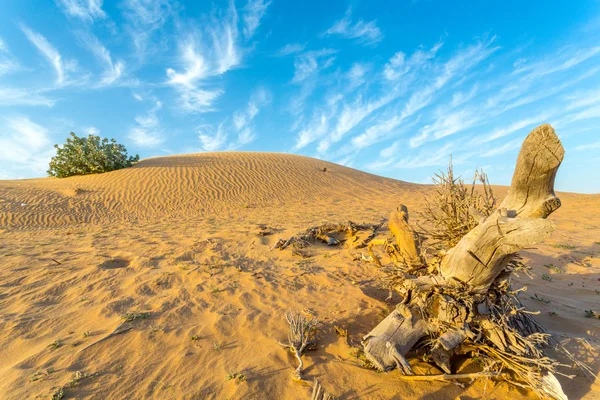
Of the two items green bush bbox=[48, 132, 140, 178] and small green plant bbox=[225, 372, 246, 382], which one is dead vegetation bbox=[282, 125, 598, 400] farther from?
green bush bbox=[48, 132, 140, 178]

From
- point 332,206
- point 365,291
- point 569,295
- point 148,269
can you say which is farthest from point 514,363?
point 332,206

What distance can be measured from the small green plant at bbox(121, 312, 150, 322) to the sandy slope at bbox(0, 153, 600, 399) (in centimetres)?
8

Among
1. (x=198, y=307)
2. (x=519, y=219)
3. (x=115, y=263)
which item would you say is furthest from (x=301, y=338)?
(x=115, y=263)

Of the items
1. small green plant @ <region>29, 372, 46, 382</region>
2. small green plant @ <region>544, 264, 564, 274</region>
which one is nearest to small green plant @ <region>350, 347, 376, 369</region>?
small green plant @ <region>29, 372, 46, 382</region>

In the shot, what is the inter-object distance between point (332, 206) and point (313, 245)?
765cm

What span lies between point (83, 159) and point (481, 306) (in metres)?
21.6

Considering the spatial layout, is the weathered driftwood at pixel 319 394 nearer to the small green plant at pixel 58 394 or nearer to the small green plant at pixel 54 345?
the small green plant at pixel 58 394

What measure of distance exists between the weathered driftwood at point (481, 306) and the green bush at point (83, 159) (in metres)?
20.3

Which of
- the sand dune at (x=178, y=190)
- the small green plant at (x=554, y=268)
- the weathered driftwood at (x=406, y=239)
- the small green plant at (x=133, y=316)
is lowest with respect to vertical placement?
the small green plant at (x=133, y=316)

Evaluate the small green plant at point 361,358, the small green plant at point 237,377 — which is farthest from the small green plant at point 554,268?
the small green plant at point 237,377

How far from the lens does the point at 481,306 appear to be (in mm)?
3094

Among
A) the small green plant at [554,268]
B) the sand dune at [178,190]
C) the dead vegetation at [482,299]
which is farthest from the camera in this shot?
the sand dune at [178,190]

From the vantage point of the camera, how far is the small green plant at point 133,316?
12.5 feet

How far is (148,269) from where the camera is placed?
5574 millimetres
